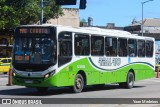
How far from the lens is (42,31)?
19.6 meters

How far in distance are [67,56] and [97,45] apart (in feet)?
8.94

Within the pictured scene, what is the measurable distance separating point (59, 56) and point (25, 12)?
3016 cm

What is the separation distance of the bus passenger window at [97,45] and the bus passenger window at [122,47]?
1780mm

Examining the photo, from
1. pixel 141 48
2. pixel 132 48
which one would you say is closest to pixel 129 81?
pixel 132 48

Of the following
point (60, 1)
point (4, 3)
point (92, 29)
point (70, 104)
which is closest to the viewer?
point (70, 104)

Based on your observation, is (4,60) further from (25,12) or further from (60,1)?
(60,1)

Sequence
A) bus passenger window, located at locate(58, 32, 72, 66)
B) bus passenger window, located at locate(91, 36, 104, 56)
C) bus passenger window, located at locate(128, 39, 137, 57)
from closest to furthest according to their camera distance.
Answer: bus passenger window, located at locate(58, 32, 72, 66) < bus passenger window, located at locate(91, 36, 104, 56) < bus passenger window, located at locate(128, 39, 137, 57)

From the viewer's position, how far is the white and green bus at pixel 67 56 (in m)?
19.2

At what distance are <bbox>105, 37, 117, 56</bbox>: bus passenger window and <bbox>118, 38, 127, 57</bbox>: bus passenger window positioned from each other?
0.47m

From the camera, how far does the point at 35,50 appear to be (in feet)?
63.5

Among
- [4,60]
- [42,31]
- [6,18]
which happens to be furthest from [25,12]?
[42,31]

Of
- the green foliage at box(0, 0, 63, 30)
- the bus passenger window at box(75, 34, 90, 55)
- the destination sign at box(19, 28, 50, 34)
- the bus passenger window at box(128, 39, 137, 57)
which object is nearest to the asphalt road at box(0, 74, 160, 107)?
the bus passenger window at box(75, 34, 90, 55)

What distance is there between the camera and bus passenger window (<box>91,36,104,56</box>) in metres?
21.9

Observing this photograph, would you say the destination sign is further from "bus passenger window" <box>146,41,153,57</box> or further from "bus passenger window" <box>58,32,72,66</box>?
"bus passenger window" <box>146,41,153,57</box>
